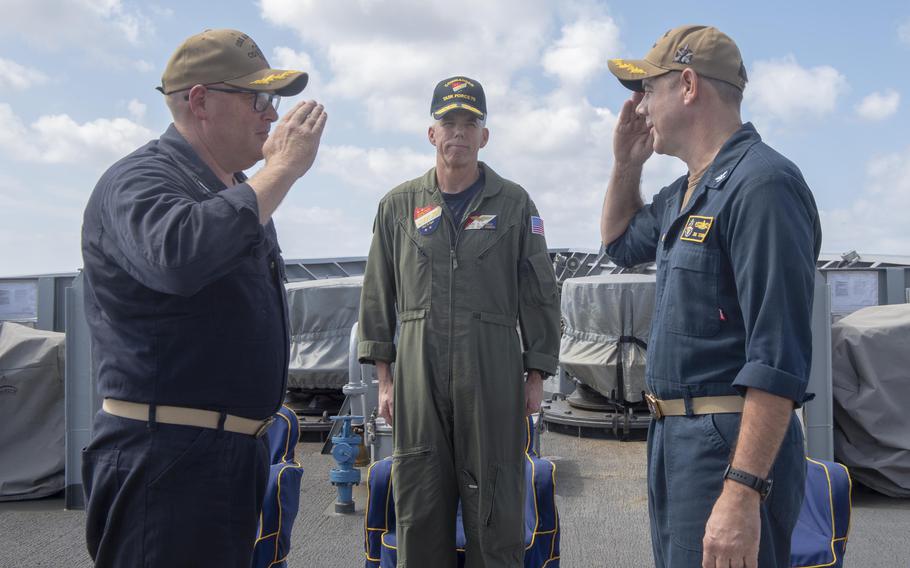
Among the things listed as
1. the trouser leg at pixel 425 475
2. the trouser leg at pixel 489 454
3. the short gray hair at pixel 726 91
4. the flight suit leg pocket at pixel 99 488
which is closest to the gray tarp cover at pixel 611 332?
the trouser leg at pixel 489 454

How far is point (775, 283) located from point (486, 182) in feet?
5.82

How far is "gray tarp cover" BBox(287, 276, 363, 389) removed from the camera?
752 centimetres

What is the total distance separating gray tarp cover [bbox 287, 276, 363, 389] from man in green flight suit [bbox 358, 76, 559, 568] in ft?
14.3

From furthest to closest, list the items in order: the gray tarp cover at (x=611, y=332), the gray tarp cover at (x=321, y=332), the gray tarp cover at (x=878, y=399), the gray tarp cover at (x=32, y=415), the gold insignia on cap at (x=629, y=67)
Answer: the gray tarp cover at (x=321, y=332), the gray tarp cover at (x=611, y=332), the gray tarp cover at (x=32, y=415), the gray tarp cover at (x=878, y=399), the gold insignia on cap at (x=629, y=67)

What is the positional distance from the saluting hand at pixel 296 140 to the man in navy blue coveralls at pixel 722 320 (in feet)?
2.95

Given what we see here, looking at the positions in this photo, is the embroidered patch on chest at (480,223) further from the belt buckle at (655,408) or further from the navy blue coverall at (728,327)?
the belt buckle at (655,408)

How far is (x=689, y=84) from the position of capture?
79.2 inches

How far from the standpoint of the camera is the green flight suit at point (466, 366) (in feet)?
9.67

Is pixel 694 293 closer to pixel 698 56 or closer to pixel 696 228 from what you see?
pixel 696 228

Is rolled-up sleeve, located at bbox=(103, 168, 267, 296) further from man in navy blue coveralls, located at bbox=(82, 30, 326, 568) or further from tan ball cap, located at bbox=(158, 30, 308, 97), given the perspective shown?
tan ball cap, located at bbox=(158, 30, 308, 97)

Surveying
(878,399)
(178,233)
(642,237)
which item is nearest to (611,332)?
(878,399)

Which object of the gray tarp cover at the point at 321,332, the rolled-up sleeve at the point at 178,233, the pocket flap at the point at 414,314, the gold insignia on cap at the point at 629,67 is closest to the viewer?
the rolled-up sleeve at the point at 178,233

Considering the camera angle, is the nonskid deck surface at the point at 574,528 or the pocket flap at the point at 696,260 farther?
the nonskid deck surface at the point at 574,528

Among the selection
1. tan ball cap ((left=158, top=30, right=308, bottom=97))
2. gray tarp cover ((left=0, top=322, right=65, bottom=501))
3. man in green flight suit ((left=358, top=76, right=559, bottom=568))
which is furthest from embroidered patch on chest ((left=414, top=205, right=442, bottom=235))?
gray tarp cover ((left=0, top=322, right=65, bottom=501))
